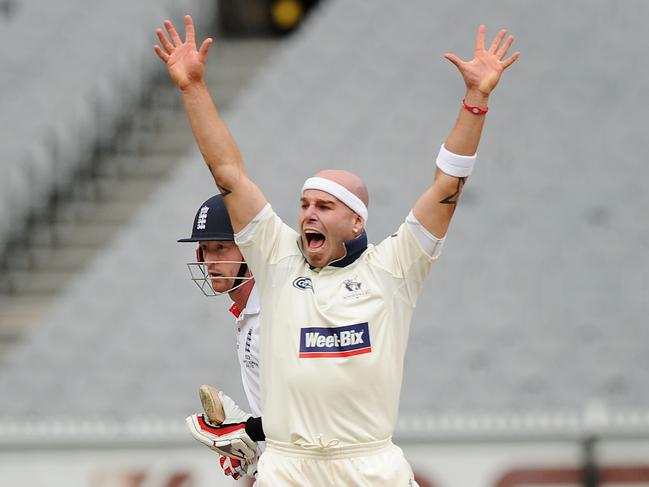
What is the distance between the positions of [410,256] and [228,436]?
2.58 feet

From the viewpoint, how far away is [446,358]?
9.95 metres

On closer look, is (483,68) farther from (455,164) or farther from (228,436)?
(228,436)

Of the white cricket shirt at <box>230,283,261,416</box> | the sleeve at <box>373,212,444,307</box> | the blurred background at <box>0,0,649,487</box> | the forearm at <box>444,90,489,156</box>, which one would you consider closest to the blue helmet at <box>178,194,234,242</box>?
the white cricket shirt at <box>230,283,261,416</box>

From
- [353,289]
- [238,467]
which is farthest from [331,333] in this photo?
[238,467]

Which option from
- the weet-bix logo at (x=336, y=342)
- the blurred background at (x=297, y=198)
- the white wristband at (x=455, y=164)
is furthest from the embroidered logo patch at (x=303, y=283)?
the blurred background at (x=297, y=198)

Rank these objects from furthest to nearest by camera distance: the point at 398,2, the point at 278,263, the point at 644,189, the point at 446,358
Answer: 1. the point at 398,2
2. the point at 644,189
3. the point at 446,358
4. the point at 278,263

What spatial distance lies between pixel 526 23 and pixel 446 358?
3.54 metres

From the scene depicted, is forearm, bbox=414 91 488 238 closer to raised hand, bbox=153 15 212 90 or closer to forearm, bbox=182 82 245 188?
forearm, bbox=182 82 245 188

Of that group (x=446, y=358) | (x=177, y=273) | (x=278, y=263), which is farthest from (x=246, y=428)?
(x=177, y=273)

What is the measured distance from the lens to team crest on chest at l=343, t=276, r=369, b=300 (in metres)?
3.87

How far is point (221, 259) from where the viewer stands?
14.0 feet

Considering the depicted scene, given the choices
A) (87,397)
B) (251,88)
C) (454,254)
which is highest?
(251,88)

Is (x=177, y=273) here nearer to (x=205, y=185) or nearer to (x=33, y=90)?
(x=205, y=185)

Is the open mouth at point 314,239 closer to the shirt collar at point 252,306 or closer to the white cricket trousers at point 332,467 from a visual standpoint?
the shirt collar at point 252,306
